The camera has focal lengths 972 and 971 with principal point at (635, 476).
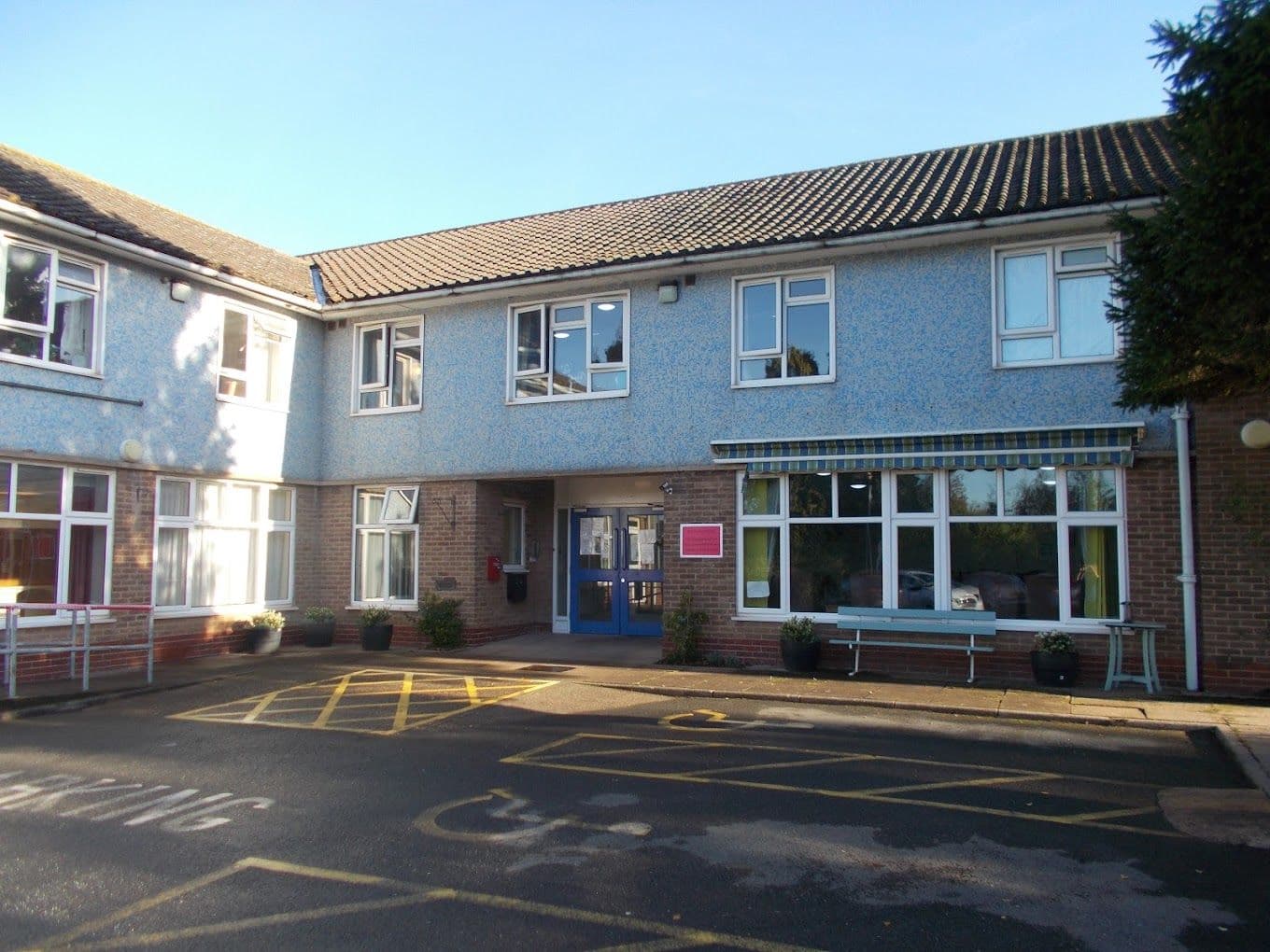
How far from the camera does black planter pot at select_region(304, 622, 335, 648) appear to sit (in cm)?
1503

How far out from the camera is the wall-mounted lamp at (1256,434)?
1001 centimetres

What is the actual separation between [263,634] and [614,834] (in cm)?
1004

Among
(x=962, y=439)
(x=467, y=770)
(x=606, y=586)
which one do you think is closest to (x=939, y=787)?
(x=467, y=770)

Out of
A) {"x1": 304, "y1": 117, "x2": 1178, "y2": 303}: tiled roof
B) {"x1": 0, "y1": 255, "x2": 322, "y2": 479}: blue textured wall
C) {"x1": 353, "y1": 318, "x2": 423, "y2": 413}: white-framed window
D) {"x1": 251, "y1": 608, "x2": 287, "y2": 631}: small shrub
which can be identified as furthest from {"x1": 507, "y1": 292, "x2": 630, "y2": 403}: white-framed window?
{"x1": 251, "y1": 608, "x2": 287, "y2": 631}: small shrub

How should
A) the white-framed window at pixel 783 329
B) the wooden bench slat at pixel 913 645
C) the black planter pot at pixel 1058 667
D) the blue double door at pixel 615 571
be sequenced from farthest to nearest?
the blue double door at pixel 615 571 < the white-framed window at pixel 783 329 < the wooden bench slat at pixel 913 645 < the black planter pot at pixel 1058 667

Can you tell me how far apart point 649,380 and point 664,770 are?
23.4 feet

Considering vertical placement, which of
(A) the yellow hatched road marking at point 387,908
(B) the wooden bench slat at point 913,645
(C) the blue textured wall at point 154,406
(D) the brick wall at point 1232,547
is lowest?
(A) the yellow hatched road marking at point 387,908

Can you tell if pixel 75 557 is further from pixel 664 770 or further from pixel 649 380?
pixel 664 770

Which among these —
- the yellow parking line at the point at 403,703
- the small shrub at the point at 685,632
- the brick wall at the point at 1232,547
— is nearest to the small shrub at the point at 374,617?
the yellow parking line at the point at 403,703

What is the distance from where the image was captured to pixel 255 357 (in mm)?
14945

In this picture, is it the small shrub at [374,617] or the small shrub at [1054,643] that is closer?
the small shrub at [1054,643]

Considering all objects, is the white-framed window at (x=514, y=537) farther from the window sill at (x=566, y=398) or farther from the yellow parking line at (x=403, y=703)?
the yellow parking line at (x=403, y=703)

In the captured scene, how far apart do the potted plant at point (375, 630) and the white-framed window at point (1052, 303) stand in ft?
30.8

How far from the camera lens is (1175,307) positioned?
23.0 ft
